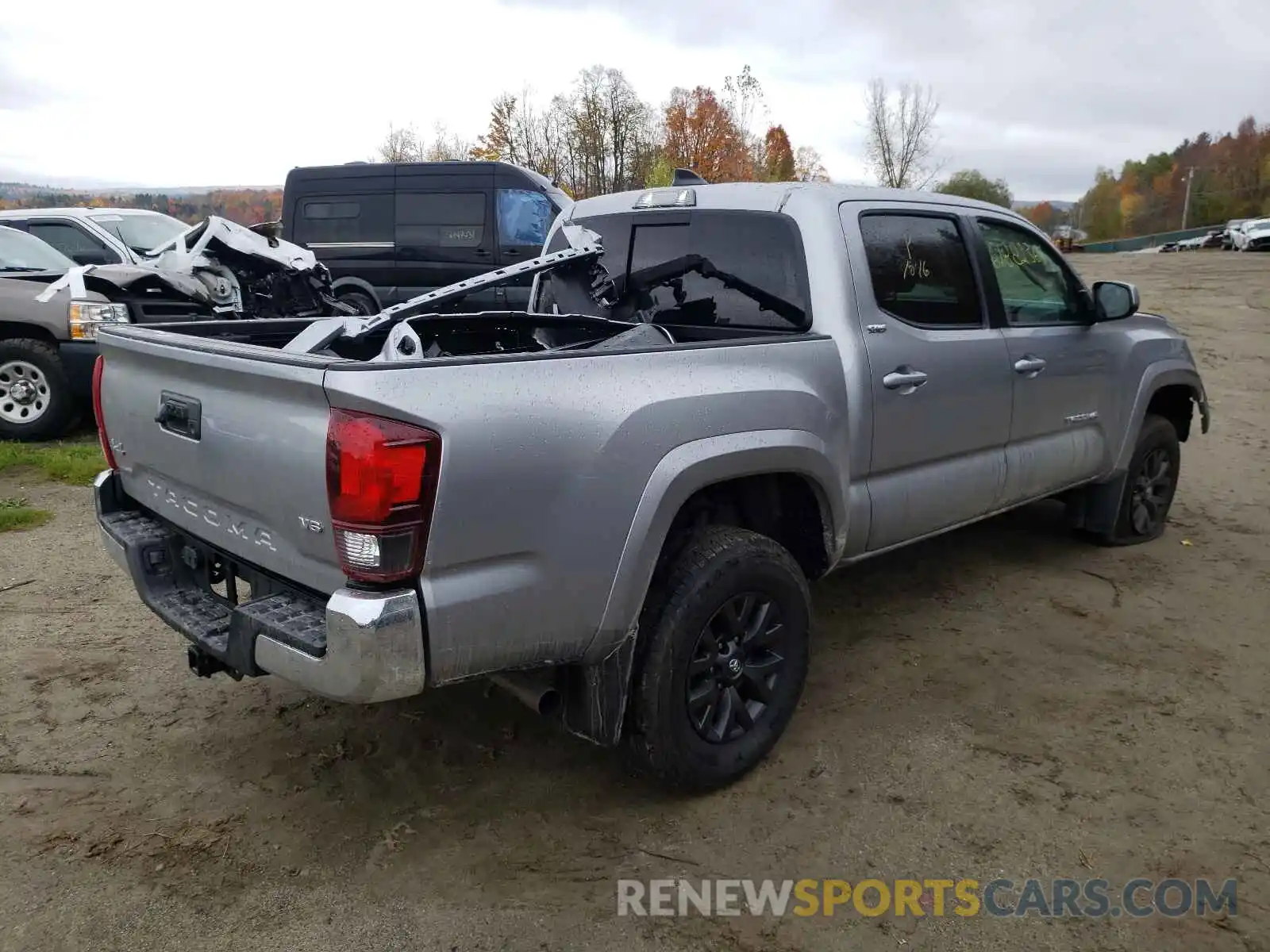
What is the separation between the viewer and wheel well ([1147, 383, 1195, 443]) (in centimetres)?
538

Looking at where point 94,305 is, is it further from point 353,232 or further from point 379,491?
point 379,491

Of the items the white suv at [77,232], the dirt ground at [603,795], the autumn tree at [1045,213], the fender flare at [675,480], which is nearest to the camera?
the dirt ground at [603,795]

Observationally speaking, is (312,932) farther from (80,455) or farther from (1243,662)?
(80,455)

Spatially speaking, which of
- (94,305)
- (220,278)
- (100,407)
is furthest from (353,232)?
→ (100,407)

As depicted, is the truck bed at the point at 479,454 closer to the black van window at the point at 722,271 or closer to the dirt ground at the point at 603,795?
the black van window at the point at 722,271

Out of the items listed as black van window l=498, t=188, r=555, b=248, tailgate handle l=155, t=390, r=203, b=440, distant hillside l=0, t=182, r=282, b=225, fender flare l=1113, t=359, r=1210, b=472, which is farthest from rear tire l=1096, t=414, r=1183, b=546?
distant hillside l=0, t=182, r=282, b=225

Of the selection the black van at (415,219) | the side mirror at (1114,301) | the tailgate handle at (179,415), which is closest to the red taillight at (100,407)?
the tailgate handle at (179,415)

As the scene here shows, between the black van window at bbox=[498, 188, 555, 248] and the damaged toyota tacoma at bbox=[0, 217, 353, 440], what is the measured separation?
11.1 ft

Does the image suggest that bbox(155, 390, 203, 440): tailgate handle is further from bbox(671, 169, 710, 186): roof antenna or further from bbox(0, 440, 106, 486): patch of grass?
bbox(0, 440, 106, 486): patch of grass

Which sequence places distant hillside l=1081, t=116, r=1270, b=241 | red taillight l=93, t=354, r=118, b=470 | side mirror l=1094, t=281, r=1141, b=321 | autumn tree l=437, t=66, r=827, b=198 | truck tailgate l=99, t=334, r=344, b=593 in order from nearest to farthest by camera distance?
truck tailgate l=99, t=334, r=344, b=593 → red taillight l=93, t=354, r=118, b=470 → side mirror l=1094, t=281, r=1141, b=321 → autumn tree l=437, t=66, r=827, b=198 → distant hillside l=1081, t=116, r=1270, b=241

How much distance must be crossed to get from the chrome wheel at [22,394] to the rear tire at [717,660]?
22.1 ft

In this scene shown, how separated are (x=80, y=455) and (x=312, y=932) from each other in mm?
5850

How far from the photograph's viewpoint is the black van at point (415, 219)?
34.4 ft

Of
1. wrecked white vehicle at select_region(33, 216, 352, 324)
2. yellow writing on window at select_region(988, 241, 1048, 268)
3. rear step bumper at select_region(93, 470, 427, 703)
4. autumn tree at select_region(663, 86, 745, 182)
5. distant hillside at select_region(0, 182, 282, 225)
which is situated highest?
autumn tree at select_region(663, 86, 745, 182)
